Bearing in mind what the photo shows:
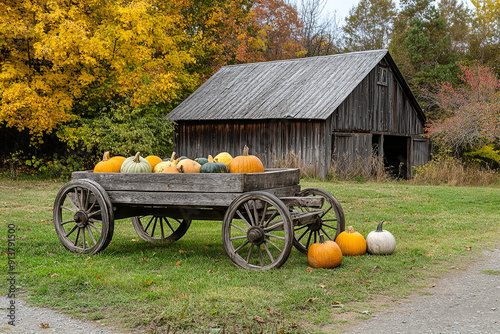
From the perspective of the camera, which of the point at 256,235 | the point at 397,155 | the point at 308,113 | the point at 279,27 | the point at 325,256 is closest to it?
the point at 256,235

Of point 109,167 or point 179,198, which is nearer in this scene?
point 179,198

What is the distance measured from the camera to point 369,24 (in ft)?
143

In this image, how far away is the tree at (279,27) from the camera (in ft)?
111

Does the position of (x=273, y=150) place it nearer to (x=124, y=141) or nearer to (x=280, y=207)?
(x=124, y=141)

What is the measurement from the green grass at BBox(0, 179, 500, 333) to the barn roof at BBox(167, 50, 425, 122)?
440 inches

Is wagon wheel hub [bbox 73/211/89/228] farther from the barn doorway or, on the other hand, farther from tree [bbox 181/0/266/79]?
tree [bbox 181/0/266/79]

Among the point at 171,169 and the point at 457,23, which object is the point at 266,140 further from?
the point at 457,23

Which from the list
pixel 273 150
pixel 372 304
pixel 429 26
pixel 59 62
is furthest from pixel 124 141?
pixel 429 26

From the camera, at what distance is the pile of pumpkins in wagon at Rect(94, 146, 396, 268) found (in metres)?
5.67

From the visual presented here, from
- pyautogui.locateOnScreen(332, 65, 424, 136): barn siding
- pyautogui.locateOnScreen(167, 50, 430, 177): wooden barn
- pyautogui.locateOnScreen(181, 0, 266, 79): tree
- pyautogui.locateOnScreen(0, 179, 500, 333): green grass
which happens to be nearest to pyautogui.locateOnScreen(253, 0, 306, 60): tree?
pyautogui.locateOnScreen(181, 0, 266, 79): tree

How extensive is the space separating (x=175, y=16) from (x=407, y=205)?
1811 centimetres

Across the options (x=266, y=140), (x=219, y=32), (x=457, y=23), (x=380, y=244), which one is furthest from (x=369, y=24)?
(x=380, y=244)

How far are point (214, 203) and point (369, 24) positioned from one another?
41.8 m

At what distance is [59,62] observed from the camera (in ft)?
51.8
